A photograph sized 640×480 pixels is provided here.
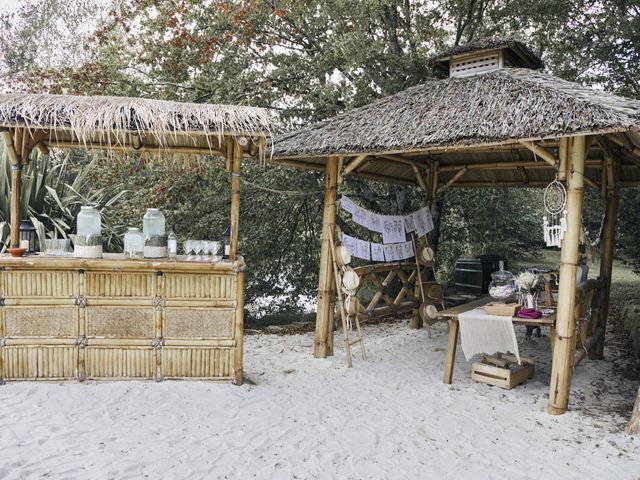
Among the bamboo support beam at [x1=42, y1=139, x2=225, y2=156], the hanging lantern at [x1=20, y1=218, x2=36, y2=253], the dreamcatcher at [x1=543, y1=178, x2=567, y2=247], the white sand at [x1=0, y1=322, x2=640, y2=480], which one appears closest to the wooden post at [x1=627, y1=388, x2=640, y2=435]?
the white sand at [x1=0, y1=322, x2=640, y2=480]

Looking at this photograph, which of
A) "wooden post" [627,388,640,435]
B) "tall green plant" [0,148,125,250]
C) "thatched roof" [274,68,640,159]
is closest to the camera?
"wooden post" [627,388,640,435]

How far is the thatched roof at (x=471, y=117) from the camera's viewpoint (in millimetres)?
3889

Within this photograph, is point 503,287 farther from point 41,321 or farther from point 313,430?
point 41,321

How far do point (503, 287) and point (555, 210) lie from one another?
1.08 m

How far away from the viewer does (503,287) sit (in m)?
5.05

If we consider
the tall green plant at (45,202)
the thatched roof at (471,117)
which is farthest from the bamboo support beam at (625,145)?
the tall green plant at (45,202)

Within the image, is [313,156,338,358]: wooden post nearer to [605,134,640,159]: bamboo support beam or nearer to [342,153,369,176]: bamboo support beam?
[342,153,369,176]: bamboo support beam

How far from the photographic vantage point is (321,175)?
28.9ft

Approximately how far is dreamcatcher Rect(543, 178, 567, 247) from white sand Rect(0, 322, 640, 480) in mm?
1447

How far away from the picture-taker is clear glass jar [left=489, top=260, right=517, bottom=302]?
5043mm

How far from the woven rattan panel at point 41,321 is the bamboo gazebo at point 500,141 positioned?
255cm

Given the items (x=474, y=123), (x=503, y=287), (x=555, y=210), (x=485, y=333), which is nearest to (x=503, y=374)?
(x=485, y=333)

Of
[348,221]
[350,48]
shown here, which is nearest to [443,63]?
[350,48]

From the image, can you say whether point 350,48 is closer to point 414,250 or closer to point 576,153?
point 414,250
